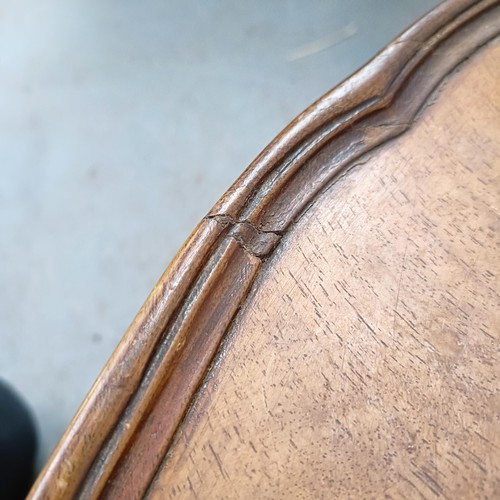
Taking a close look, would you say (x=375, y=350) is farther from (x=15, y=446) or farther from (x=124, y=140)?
(x=124, y=140)

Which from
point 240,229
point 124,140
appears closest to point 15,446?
point 124,140

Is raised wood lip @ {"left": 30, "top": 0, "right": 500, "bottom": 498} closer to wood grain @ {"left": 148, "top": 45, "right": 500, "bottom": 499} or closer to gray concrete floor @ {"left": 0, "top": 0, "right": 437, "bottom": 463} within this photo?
wood grain @ {"left": 148, "top": 45, "right": 500, "bottom": 499}

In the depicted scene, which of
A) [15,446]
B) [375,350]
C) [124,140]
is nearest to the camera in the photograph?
[375,350]

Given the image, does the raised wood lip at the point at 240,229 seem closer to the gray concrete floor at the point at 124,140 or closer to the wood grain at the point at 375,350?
the wood grain at the point at 375,350

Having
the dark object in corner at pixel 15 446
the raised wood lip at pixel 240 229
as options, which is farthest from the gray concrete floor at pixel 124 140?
the raised wood lip at pixel 240 229

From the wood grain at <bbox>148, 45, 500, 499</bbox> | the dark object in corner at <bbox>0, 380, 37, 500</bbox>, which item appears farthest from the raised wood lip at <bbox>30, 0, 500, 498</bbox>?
the dark object in corner at <bbox>0, 380, 37, 500</bbox>
